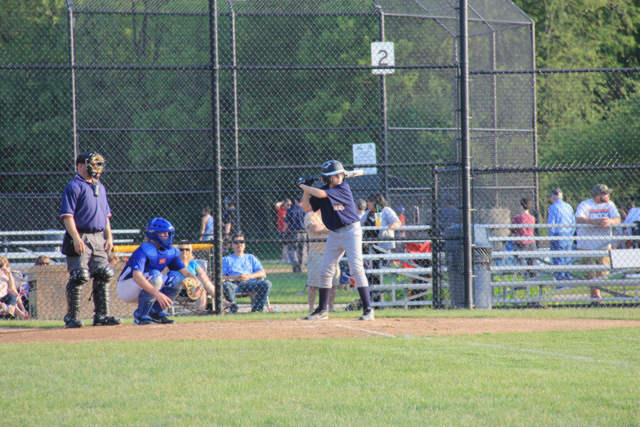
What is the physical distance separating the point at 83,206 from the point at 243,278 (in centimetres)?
359

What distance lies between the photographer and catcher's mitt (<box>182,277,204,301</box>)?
362 inches

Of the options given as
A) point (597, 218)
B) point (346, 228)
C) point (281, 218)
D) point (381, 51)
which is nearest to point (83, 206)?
point (346, 228)

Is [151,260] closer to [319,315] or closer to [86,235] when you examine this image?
[86,235]

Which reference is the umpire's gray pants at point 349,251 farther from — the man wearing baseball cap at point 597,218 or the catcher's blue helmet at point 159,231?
the man wearing baseball cap at point 597,218

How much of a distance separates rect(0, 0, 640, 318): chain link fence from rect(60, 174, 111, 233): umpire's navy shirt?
8340 mm

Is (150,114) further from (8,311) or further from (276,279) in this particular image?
(8,311)

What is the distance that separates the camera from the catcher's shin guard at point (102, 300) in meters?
9.05

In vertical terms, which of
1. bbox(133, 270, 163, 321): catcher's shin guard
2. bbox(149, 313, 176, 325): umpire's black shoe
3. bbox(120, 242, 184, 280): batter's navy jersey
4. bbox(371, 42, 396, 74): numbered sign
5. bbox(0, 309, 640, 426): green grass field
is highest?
bbox(371, 42, 396, 74): numbered sign

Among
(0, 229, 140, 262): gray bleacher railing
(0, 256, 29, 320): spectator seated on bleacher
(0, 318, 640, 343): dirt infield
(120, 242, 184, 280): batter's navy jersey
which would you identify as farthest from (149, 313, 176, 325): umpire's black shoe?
(0, 229, 140, 262): gray bleacher railing

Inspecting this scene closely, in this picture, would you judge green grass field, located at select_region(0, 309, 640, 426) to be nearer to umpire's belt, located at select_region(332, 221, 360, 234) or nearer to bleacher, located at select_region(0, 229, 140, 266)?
umpire's belt, located at select_region(332, 221, 360, 234)

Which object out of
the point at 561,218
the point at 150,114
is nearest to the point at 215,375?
the point at 561,218

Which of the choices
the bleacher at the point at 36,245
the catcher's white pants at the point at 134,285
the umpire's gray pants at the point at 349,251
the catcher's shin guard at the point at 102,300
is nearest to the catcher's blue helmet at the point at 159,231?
the catcher's white pants at the point at 134,285

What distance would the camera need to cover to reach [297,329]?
8.40m

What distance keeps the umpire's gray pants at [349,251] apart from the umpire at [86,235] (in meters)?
2.39
